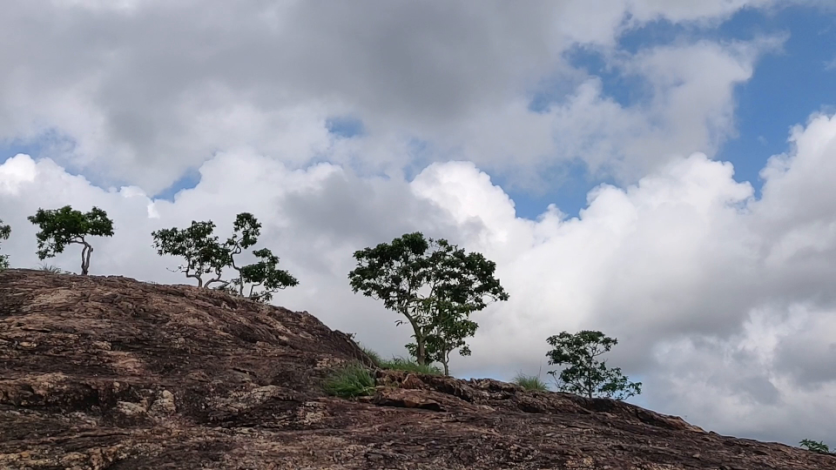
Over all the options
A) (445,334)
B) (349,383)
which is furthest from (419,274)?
(349,383)

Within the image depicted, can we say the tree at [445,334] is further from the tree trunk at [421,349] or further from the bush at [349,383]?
the bush at [349,383]

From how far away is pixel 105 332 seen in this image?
1027 cm

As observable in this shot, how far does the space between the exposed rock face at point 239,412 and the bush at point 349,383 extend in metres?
0.22

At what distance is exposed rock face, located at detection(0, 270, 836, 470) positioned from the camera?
6.73m

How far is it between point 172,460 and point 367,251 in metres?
28.9

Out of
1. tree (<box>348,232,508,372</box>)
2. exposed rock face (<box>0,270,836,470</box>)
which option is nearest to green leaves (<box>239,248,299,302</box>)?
tree (<box>348,232,508,372</box>)

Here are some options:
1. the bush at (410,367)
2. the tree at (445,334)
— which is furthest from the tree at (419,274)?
the bush at (410,367)

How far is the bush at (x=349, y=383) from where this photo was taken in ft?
31.3

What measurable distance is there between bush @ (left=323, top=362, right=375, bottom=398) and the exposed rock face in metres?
0.22

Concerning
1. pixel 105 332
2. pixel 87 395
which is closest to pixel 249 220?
pixel 105 332

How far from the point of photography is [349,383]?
9.65 meters

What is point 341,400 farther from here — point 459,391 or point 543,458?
point 543,458

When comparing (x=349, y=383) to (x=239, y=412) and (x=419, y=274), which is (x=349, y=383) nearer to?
(x=239, y=412)

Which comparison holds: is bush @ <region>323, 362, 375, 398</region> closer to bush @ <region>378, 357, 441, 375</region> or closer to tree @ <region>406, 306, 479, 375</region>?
bush @ <region>378, 357, 441, 375</region>
